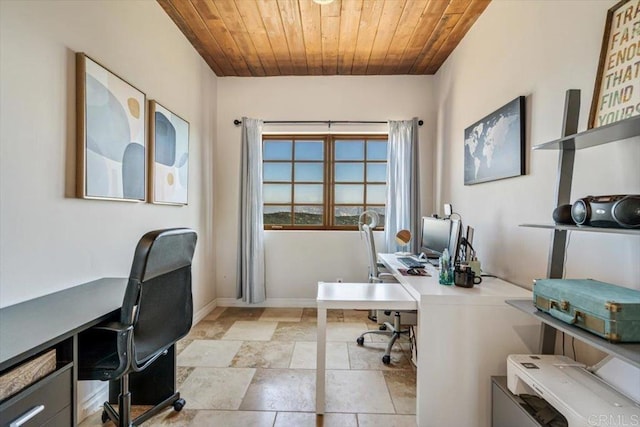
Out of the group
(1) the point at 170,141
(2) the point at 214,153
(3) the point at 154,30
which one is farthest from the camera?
(2) the point at 214,153

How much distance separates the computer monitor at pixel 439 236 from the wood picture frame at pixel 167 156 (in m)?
2.37

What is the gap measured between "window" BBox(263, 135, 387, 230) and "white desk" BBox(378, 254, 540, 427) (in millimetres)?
2188

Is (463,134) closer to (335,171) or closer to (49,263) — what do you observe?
(335,171)

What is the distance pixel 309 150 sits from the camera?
3.86 metres

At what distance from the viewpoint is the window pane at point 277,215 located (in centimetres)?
386

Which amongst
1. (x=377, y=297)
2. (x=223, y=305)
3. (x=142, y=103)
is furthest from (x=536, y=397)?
(x=223, y=305)

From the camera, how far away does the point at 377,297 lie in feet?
6.14


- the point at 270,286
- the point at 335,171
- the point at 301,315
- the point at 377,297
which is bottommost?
the point at 301,315

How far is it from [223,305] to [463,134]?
10.9 feet

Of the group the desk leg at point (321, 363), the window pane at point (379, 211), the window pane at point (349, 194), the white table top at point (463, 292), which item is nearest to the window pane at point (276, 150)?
the window pane at point (349, 194)

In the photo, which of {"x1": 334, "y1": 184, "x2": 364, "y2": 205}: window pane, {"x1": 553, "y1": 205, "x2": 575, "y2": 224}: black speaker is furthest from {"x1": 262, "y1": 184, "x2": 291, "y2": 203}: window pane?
{"x1": 553, "y1": 205, "x2": 575, "y2": 224}: black speaker

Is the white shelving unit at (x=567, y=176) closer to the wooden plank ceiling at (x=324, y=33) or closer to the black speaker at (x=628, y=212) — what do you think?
the black speaker at (x=628, y=212)

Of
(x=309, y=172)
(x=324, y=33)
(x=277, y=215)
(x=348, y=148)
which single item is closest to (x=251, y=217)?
(x=277, y=215)

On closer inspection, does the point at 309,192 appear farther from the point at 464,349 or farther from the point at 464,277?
the point at 464,349
